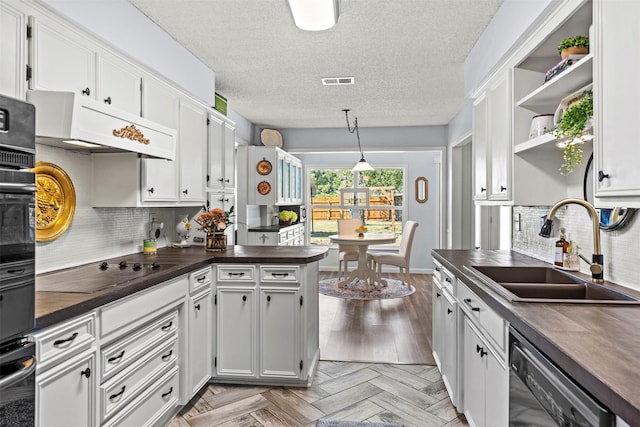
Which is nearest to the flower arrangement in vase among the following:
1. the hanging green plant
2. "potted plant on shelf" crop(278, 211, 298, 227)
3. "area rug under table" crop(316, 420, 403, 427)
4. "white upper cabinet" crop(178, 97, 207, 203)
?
"white upper cabinet" crop(178, 97, 207, 203)

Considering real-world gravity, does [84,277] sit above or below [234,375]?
above

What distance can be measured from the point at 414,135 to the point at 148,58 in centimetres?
487

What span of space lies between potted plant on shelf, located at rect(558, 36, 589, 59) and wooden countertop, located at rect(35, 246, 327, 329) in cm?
191

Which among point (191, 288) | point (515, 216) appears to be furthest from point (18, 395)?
point (515, 216)

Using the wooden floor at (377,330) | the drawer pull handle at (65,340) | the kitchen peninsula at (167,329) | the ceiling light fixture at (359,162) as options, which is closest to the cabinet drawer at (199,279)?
the kitchen peninsula at (167,329)

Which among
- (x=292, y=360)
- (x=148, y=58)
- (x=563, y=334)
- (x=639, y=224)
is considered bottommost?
(x=292, y=360)

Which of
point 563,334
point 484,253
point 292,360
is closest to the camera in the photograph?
point 563,334

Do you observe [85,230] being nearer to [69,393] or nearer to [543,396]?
[69,393]

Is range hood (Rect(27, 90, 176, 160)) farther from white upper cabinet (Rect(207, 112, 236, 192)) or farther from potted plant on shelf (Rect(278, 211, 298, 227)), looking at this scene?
potted plant on shelf (Rect(278, 211, 298, 227))

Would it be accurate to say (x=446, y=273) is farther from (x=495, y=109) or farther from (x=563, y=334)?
(x=563, y=334)

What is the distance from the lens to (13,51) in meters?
1.81

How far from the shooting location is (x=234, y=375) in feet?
9.71

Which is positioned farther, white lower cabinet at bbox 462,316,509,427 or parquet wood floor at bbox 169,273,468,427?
parquet wood floor at bbox 169,273,468,427

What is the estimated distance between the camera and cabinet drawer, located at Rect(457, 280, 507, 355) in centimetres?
164
